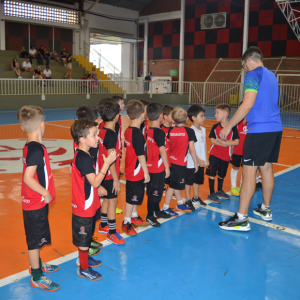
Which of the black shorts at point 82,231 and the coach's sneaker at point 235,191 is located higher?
the black shorts at point 82,231

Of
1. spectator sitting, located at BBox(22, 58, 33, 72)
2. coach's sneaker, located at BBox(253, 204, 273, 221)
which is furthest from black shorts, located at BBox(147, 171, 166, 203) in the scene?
spectator sitting, located at BBox(22, 58, 33, 72)

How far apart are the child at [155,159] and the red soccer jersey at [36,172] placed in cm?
132

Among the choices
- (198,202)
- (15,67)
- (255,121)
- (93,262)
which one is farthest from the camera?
(15,67)

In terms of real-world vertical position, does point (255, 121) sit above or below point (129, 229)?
above

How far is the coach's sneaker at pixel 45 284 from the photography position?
7.66 feet

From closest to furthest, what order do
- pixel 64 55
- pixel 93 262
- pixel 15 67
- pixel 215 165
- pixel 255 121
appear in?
pixel 93 262, pixel 255 121, pixel 215 165, pixel 15 67, pixel 64 55

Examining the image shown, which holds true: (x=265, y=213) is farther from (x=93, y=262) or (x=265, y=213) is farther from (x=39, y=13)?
(x=39, y=13)

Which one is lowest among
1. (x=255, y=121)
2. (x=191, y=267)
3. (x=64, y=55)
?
(x=191, y=267)

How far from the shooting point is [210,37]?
23.3m

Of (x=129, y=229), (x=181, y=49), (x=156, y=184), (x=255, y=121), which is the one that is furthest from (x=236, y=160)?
(x=181, y=49)

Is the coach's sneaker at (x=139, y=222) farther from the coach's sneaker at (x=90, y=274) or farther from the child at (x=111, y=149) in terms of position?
the coach's sneaker at (x=90, y=274)

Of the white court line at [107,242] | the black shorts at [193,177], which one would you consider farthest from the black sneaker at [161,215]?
the black shorts at [193,177]

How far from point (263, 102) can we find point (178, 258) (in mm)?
1823

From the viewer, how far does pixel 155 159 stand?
11.4ft
